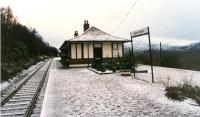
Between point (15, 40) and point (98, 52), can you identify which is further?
point (15, 40)

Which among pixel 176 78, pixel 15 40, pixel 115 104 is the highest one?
pixel 15 40

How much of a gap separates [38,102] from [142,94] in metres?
3.89

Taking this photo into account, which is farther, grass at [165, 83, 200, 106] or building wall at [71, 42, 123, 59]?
building wall at [71, 42, 123, 59]

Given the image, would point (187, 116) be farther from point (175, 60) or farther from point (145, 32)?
point (175, 60)

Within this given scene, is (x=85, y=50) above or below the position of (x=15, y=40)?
below

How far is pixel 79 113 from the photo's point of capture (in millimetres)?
7473

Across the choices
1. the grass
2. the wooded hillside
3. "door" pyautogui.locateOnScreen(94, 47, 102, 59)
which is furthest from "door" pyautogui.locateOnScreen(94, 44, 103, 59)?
the grass

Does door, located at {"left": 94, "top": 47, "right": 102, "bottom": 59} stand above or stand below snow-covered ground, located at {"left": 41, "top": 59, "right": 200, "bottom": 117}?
above

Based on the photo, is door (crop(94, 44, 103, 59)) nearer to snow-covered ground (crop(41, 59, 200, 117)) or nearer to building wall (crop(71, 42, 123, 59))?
building wall (crop(71, 42, 123, 59))

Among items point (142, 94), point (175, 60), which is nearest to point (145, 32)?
point (142, 94)

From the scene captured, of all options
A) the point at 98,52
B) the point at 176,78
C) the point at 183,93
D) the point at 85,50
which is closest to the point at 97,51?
the point at 98,52

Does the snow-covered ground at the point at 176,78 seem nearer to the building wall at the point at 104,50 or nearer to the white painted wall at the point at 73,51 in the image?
the building wall at the point at 104,50

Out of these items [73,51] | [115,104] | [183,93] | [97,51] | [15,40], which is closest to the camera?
[115,104]

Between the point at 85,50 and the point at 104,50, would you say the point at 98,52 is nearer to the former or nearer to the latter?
the point at 104,50
